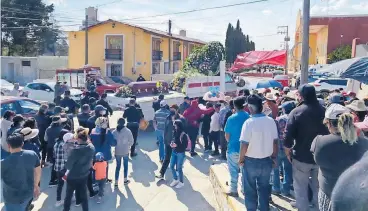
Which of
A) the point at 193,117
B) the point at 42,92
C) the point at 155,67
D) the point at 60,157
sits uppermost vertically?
the point at 155,67

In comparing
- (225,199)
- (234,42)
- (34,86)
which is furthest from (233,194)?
(234,42)

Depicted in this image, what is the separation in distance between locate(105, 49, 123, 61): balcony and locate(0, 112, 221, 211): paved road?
90.3 feet

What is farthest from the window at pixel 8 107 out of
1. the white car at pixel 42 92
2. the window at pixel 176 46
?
the window at pixel 176 46

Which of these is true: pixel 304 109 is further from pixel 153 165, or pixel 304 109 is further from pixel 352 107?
pixel 153 165

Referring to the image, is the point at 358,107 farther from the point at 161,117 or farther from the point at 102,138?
the point at 102,138

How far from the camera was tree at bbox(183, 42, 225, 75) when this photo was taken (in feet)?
67.6

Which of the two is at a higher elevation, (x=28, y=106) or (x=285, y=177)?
(x=28, y=106)

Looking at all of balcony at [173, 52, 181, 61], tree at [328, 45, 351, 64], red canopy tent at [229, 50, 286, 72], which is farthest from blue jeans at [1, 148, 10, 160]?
balcony at [173, 52, 181, 61]

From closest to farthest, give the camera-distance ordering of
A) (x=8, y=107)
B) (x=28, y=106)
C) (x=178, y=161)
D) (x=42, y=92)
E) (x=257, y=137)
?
(x=257, y=137), (x=178, y=161), (x=8, y=107), (x=28, y=106), (x=42, y=92)

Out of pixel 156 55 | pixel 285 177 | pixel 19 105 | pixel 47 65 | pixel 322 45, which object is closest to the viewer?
pixel 285 177

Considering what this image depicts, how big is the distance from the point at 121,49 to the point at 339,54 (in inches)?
782

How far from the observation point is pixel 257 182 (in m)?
4.85

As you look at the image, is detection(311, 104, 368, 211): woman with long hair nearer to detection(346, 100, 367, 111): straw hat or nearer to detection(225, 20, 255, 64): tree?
detection(346, 100, 367, 111): straw hat

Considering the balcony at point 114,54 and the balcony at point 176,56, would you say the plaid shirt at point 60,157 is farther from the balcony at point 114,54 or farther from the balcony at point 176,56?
the balcony at point 176,56
